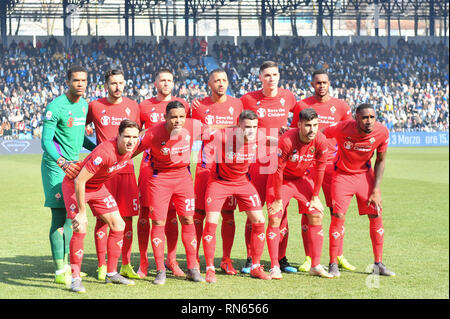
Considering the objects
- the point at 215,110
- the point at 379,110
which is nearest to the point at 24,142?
the point at 379,110

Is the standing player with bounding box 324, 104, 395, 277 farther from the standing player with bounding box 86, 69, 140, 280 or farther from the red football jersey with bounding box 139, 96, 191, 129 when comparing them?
the standing player with bounding box 86, 69, 140, 280

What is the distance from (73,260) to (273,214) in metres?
2.24

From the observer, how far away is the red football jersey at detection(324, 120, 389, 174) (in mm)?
7332

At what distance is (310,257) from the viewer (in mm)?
7672

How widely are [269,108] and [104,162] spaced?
7.67ft

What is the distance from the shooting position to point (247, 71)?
3988 centimetres

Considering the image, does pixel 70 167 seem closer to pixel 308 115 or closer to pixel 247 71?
pixel 308 115

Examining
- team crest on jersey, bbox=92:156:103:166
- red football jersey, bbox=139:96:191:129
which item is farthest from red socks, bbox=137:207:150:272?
team crest on jersey, bbox=92:156:103:166

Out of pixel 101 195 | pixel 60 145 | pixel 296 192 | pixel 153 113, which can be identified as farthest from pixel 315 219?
pixel 60 145

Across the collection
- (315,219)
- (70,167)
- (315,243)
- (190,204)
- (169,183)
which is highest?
(70,167)

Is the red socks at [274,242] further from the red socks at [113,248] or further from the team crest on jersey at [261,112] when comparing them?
the red socks at [113,248]

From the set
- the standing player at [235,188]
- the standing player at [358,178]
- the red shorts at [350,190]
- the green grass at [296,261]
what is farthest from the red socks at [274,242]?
the red shorts at [350,190]

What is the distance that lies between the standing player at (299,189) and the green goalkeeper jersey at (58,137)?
90.4 inches
